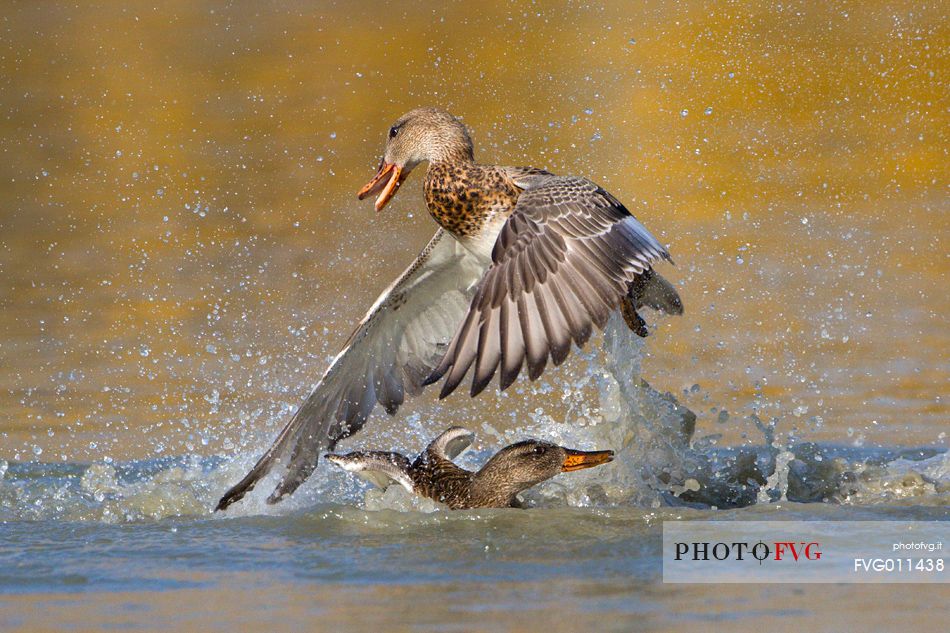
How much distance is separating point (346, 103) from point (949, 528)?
10378 mm

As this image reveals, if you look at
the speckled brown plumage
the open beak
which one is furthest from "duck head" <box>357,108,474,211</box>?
the speckled brown plumage

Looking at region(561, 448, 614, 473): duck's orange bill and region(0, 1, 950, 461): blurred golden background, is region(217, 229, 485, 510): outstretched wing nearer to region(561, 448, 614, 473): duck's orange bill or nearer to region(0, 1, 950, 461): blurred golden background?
region(0, 1, 950, 461): blurred golden background

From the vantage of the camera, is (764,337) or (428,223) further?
(428,223)

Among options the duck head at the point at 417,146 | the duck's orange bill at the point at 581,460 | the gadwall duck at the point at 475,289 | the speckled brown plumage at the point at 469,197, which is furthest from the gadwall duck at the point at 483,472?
the duck head at the point at 417,146

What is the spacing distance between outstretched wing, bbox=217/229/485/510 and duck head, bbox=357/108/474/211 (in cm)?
34

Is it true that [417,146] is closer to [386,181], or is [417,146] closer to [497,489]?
[386,181]

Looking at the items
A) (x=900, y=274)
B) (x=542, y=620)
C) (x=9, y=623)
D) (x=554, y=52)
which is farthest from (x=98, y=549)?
(x=554, y=52)

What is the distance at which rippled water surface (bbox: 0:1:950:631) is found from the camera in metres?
5.59

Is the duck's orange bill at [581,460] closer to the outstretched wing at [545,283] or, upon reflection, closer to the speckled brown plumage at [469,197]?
the outstretched wing at [545,283]

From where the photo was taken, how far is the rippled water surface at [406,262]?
220 inches

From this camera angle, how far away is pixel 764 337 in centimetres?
905

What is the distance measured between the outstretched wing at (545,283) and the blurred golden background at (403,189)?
6.65ft

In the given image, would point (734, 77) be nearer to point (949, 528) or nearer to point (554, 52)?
point (554, 52)

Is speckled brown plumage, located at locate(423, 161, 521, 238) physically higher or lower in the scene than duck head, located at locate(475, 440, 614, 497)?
higher
